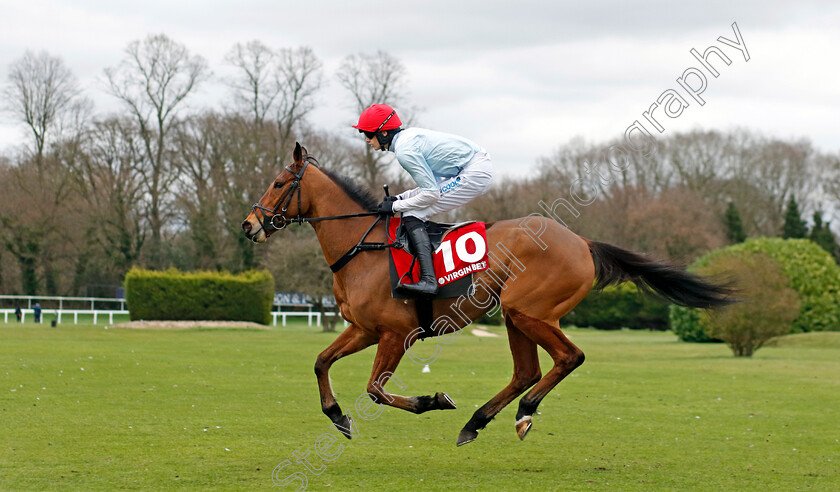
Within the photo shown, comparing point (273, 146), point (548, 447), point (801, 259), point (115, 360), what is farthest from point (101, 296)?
point (548, 447)

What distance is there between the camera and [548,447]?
34.3 ft

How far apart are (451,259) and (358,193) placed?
118 cm

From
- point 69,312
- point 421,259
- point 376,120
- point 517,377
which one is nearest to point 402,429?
point 517,377

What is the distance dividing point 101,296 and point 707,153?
40271 millimetres

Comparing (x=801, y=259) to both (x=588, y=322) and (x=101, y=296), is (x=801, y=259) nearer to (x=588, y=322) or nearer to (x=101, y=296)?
(x=588, y=322)

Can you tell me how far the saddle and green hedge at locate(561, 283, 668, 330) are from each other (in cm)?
4057

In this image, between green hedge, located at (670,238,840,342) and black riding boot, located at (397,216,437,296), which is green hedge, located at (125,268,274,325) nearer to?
green hedge, located at (670,238,840,342)

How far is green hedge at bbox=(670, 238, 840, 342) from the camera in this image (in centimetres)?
3136

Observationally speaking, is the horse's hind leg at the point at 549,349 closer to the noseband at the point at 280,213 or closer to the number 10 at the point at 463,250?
the number 10 at the point at 463,250

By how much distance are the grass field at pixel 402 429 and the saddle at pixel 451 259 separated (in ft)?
5.98

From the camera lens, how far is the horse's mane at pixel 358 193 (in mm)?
8180

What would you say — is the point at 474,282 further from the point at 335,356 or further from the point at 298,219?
the point at 298,219

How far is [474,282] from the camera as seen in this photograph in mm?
7633

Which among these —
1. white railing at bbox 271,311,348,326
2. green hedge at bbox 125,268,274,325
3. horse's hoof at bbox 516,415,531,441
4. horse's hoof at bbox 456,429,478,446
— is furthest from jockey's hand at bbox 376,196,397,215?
white railing at bbox 271,311,348,326
